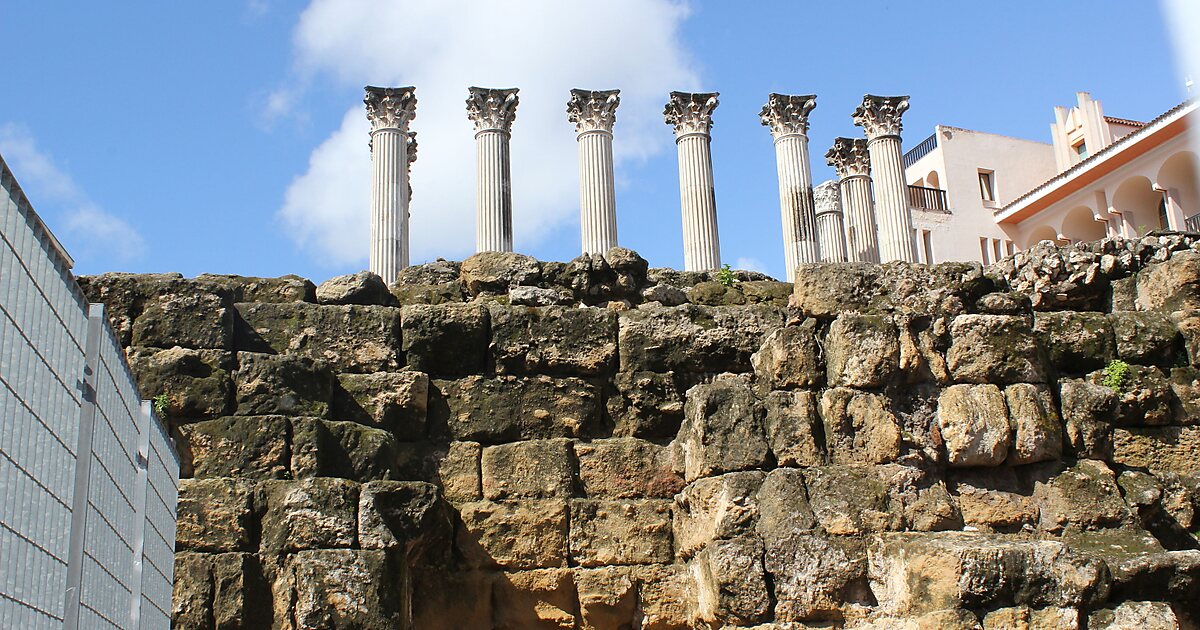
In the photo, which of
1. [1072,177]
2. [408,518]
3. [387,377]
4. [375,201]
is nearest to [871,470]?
[408,518]

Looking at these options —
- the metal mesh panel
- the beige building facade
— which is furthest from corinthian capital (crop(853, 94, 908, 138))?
the metal mesh panel

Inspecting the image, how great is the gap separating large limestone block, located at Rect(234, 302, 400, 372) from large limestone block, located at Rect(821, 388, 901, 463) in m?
3.79

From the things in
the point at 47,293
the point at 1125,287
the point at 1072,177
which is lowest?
the point at 47,293

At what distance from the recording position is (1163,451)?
9.59 m

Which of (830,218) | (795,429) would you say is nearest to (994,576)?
(795,429)

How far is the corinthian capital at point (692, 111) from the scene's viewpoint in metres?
23.8

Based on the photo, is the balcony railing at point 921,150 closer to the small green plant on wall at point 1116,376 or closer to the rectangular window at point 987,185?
the rectangular window at point 987,185

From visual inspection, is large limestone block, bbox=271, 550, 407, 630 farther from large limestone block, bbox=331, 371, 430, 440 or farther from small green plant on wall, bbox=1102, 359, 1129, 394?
small green plant on wall, bbox=1102, 359, 1129, 394

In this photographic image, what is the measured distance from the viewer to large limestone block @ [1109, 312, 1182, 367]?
10031mm

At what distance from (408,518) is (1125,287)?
665 centimetres

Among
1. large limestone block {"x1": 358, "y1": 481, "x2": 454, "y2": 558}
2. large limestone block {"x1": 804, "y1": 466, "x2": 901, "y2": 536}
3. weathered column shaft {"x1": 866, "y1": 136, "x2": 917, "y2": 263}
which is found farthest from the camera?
weathered column shaft {"x1": 866, "y1": 136, "x2": 917, "y2": 263}

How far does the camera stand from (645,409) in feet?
34.8

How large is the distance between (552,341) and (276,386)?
2442 mm

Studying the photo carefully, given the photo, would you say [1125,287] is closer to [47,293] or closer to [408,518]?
[408,518]
